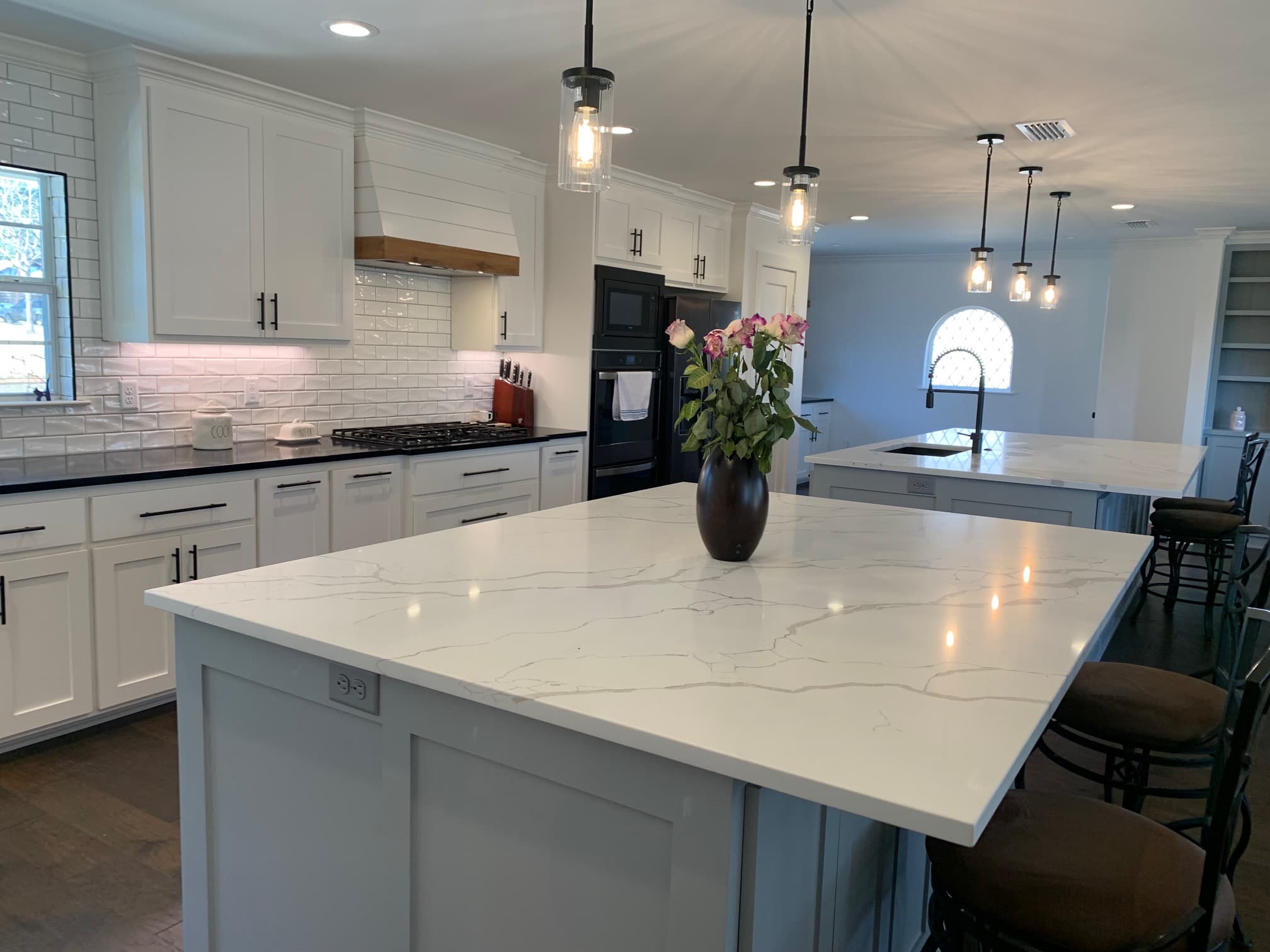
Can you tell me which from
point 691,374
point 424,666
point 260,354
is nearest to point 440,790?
point 424,666

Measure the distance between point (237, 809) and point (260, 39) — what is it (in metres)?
2.58

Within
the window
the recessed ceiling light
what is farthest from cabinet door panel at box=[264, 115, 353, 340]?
the recessed ceiling light

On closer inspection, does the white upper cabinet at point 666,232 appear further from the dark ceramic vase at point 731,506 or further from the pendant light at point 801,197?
the dark ceramic vase at point 731,506

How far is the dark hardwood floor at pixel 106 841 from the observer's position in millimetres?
2121

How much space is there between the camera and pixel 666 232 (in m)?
5.64

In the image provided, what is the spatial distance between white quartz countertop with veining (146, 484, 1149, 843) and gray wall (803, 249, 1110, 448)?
6.63m

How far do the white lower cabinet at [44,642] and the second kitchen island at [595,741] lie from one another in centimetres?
148

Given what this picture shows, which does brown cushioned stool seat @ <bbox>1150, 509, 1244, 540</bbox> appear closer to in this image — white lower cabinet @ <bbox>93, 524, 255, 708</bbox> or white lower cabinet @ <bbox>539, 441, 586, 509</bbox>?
white lower cabinet @ <bbox>539, 441, 586, 509</bbox>

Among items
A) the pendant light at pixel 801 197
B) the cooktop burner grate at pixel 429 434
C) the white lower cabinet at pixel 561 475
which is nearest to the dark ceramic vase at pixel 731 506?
the pendant light at pixel 801 197

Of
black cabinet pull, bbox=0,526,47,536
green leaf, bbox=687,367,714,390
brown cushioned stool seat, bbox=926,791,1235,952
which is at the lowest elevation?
brown cushioned stool seat, bbox=926,791,1235,952

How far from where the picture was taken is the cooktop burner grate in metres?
4.20

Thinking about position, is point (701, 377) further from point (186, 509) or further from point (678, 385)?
point (678, 385)

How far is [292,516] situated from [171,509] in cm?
A: 51

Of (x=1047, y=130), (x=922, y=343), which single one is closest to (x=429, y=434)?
(x=1047, y=130)
